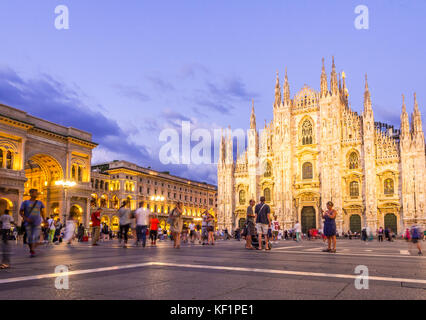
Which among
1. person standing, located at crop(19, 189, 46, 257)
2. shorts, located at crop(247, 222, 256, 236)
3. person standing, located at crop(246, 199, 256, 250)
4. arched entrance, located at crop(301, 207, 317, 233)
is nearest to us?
person standing, located at crop(19, 189, 46, 257)

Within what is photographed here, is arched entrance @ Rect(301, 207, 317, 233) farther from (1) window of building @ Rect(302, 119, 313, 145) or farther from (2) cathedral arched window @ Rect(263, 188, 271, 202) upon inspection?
(1) window of building @ Rect(302, 119, 313, 145)

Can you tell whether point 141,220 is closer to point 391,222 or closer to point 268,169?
point 391,222

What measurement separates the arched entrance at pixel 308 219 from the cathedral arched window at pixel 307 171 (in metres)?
4.03

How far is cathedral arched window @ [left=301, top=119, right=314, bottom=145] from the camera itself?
48.3 meters

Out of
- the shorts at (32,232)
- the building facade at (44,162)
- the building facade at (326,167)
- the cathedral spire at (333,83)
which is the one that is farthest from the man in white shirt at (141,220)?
the cathedral spire at (333,83)

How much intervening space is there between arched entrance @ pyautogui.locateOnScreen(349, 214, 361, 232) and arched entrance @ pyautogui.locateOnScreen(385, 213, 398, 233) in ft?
9.58

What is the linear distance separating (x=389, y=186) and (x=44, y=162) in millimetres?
39600

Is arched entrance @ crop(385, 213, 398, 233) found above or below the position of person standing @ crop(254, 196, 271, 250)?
below

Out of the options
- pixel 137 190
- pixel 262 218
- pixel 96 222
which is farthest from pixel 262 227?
pixel 137 190

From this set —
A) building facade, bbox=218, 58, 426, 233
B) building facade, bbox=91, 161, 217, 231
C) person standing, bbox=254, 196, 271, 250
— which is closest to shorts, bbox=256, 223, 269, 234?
person standing, bbox=254, 196, 271, 250
